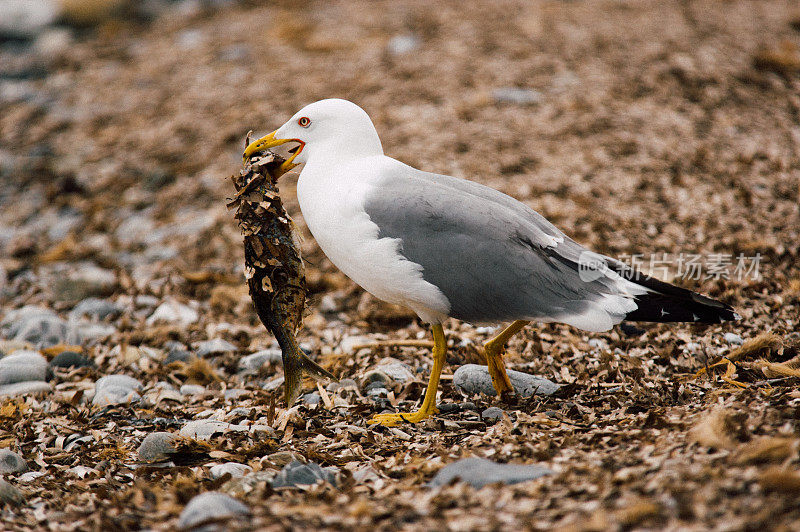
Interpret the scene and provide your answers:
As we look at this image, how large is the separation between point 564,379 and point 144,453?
6.98ft

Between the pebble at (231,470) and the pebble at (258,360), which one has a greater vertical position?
the pebble at (231,470)

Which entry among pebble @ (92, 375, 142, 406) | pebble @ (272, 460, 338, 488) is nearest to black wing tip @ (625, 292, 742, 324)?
pebble @ (272, 460, 338, 488)

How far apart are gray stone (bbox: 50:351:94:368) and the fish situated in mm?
1635

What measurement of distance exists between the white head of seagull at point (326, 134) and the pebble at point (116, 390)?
1.49 m

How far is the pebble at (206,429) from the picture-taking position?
3609 mm

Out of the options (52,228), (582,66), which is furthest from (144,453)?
(582,66)

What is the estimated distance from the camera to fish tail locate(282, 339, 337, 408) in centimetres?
378

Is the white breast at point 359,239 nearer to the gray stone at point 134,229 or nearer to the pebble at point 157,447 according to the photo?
the pebble at point 157,447

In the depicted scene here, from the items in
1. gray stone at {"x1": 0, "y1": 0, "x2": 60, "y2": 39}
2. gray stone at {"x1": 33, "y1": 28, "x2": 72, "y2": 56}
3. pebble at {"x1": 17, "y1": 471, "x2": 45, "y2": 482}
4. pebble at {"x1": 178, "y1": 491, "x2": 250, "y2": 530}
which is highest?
gray stone at {"x1": 0, "y1": 0, "x2": 60, "y2": 39}

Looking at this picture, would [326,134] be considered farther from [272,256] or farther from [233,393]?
[233,393]

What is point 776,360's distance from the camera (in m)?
3.98

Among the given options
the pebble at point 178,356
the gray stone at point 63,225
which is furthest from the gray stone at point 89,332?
the gray stone at point 63,225

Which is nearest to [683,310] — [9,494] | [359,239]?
[359,239]

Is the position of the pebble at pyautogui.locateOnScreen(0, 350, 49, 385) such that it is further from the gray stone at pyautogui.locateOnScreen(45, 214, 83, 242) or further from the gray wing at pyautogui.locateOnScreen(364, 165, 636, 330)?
the gray stone at pyautogui.locateOnScreen(45, 214, 83, 242)
